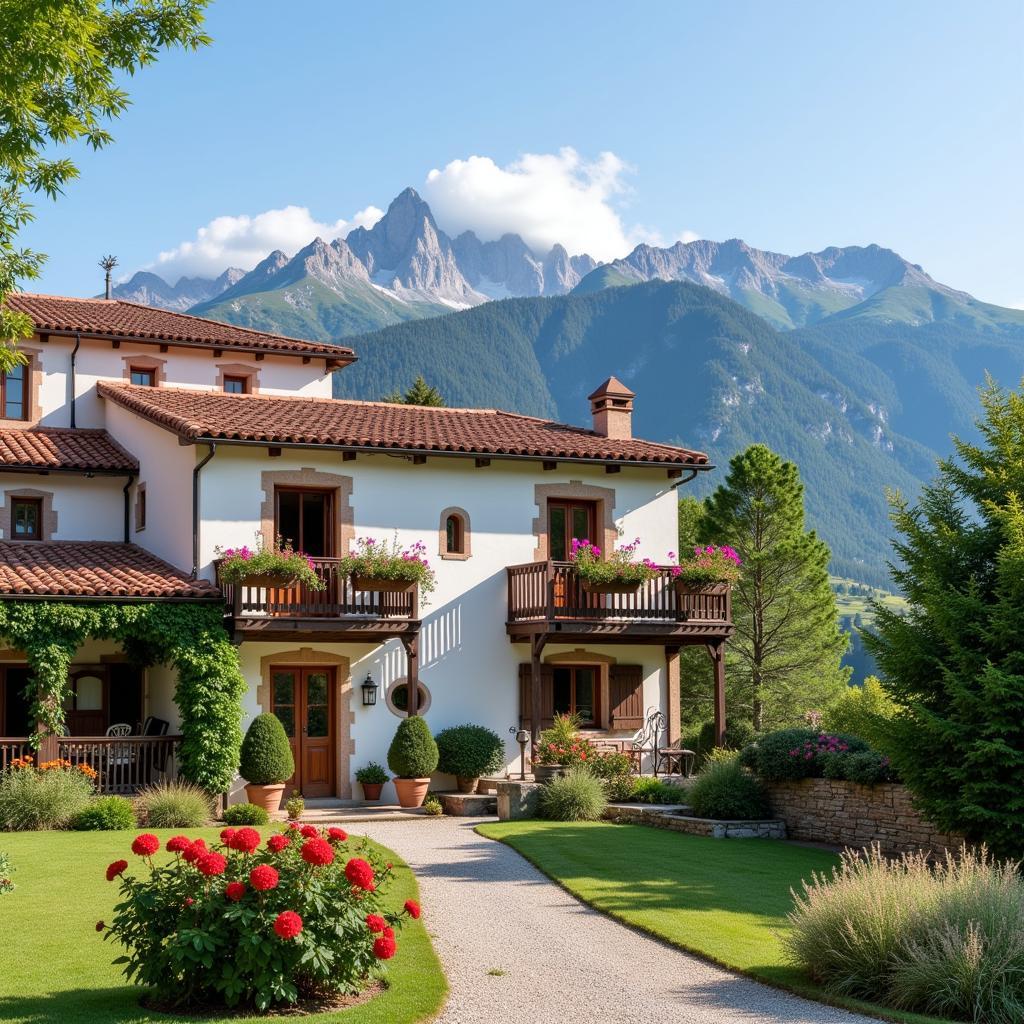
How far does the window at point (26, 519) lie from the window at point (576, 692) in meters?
10.4

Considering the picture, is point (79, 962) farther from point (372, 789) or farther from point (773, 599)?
point (773, 599)

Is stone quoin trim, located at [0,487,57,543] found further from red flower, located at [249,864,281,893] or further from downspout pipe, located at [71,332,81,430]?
red flower, located at [249,864,281,893]

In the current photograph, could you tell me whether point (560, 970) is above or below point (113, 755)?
below

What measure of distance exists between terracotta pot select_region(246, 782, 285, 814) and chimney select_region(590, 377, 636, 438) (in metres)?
11.0

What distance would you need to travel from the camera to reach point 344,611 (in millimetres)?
22922

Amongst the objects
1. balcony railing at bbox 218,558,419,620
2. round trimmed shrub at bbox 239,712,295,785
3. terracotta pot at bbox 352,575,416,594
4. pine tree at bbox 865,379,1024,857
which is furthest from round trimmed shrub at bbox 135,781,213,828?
pine tree at bbox 865,379,1024,857

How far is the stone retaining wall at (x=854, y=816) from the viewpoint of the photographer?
1667cm

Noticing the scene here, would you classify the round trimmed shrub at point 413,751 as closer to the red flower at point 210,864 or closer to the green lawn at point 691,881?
the green lawn at point 691,881

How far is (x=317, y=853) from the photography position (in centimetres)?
871

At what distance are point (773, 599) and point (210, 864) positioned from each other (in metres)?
31.5

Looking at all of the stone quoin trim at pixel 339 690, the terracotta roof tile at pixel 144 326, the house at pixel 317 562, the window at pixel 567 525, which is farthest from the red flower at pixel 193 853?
the terracotta roof tile at pixel 144 326

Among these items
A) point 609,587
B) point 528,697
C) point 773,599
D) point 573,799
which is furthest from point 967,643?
point 773,599

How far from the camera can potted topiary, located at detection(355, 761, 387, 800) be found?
23.2 m

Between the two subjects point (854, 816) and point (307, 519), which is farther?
point (307, 519)
